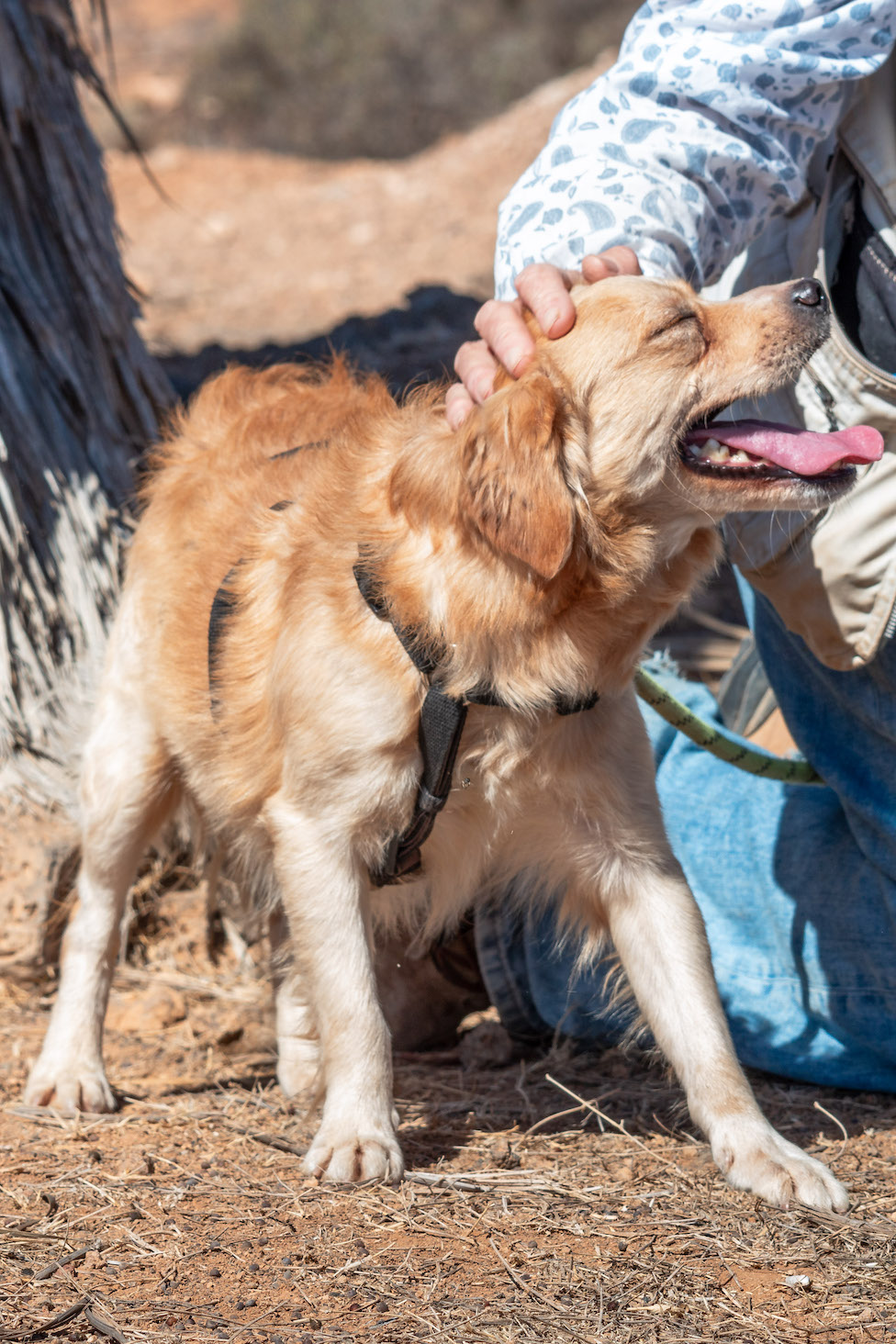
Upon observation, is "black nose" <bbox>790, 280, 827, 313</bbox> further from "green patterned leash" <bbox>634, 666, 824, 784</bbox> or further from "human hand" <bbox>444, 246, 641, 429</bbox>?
"green patterned leash" <bbox>634, 666, 824, 784</bbox>

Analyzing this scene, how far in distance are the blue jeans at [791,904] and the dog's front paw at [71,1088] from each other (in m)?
1.18

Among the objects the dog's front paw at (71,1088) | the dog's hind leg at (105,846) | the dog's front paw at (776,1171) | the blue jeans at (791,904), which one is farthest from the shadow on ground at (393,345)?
the dog's front paw at (776,1171)

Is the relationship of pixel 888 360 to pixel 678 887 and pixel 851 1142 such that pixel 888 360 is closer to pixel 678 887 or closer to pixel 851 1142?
pixel 678 887

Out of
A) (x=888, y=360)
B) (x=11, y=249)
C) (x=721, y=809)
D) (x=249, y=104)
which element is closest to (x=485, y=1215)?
(x=721, y=809)

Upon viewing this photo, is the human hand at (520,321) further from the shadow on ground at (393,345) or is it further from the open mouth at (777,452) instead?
the shadow on ground at (393,345)

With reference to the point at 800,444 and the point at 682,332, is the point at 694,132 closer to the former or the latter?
the point at 682,332

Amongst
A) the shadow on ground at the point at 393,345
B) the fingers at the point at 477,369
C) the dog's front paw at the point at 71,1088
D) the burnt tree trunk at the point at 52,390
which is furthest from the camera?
the shadow on ground at the point at 393,345

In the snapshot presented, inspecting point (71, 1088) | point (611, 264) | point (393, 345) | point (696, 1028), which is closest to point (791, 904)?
point (696, 1028)

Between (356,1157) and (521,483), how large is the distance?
1.47 metres

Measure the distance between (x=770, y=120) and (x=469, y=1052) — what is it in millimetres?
2733

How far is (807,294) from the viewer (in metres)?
2.90

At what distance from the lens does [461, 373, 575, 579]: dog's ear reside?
2619 mm

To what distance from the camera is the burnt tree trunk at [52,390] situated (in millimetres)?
4629

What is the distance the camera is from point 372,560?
114 inches
